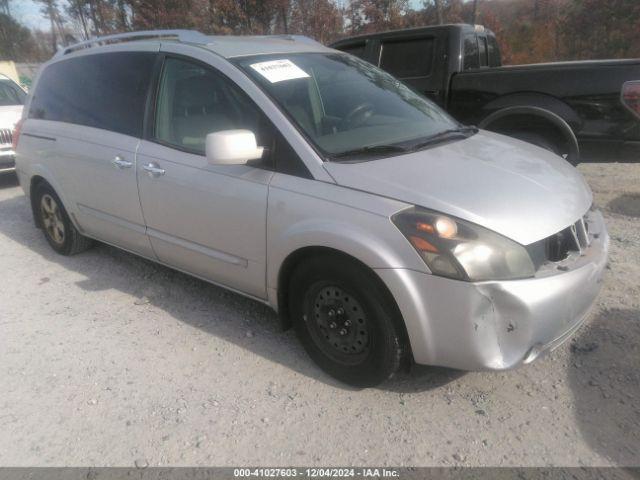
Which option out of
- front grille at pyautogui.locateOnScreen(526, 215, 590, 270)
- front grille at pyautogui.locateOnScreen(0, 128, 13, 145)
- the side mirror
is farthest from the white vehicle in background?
front grille at pyautogui.locateOnScreen(526, 215, 590, 270)

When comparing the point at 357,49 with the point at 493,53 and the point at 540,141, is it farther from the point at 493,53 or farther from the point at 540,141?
the point at 540,141

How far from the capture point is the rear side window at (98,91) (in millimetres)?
3617

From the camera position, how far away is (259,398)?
276 cm

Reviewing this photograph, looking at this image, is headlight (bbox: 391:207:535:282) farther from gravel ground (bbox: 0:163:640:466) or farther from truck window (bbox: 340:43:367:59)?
truck window (bbox: 340:43:367:59)

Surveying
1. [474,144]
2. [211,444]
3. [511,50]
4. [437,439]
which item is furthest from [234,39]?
[511,50]

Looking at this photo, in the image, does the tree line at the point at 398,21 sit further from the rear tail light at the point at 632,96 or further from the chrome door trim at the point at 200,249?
the chrome door trim at the point at 200,249

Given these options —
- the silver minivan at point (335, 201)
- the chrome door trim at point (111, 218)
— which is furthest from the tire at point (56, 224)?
the silver minivan at point (335, 201)

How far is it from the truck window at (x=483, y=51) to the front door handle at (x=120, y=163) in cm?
442

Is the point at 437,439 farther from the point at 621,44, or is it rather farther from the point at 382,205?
the point at 621,44

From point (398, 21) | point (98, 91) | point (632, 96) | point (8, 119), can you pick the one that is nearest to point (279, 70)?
point (98, 91)

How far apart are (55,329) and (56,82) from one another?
225cm

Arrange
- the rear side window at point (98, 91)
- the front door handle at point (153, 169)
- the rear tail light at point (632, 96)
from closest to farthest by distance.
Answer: the front door handle at point (153, 169) → the rear side window at point (98, 91) → the rear tail light at point (632, 96)

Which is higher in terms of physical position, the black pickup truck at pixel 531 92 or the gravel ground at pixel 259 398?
the black pickup truck at pixel 531 92

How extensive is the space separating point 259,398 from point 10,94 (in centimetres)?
831
